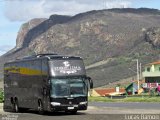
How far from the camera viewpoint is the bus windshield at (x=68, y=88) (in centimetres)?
3025

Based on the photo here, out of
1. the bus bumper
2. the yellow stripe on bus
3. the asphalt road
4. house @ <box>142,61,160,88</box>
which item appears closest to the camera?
the asphalt road

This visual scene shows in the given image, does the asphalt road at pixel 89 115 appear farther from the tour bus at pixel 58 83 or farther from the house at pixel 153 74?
the house at pixel 153 74

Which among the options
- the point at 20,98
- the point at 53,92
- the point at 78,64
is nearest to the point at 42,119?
the point at 53,92

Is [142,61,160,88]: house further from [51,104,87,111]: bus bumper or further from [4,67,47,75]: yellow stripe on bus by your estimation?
[51,104,87,111]: bus bumper

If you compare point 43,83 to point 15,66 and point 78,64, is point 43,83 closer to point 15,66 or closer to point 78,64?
point 78,64

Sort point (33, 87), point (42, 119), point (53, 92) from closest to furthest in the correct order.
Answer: point (42, 119) → point (53, 92) → point (33, 87)

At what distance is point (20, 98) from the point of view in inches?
1384

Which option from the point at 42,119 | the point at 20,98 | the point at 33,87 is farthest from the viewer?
the point at 20,98

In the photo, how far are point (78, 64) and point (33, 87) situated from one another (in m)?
3.63

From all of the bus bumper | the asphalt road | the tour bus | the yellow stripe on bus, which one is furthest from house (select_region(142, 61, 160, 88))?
the bus bumper

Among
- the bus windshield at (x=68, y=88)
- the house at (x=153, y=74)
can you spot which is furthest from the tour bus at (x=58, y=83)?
the house at (x=153, y=74)

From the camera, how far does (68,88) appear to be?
30.5 meters

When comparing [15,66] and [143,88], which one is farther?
[143,88]

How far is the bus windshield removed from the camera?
30.2 m
